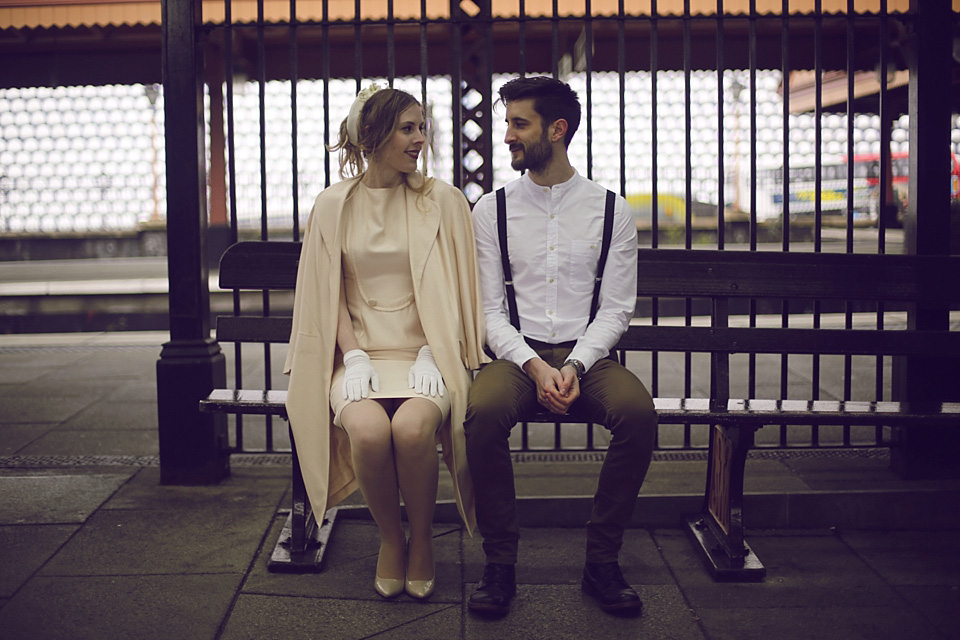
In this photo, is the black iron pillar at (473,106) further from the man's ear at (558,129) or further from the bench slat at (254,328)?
the bench slat at (254,328)

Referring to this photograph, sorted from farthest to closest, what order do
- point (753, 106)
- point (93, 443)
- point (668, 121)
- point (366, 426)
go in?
point (668, 121), point (93, 443), point (753, 106), point (366, 426)

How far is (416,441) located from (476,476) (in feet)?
0.75

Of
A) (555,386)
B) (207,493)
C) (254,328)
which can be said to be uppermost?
(254,328)

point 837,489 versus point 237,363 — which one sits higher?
point 237,363

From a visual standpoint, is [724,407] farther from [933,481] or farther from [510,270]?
[933,481]

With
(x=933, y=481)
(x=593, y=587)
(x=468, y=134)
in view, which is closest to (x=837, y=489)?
(x=933, y=481)

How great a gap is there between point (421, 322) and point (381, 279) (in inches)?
8.5

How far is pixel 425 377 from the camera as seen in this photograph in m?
2.99

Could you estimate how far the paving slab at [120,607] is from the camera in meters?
2.65

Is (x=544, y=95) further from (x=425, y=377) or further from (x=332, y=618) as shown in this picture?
(x=332, y=618)

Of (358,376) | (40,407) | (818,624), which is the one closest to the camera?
(818,624)

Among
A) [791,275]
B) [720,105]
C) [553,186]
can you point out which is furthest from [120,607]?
[720,105]

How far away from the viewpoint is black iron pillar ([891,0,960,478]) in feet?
12.3

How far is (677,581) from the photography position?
3.05 m
